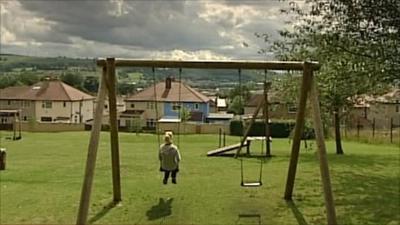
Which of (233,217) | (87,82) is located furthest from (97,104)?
(87,82)

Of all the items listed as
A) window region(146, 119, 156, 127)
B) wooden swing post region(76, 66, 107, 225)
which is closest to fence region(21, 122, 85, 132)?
window region(146, 119, 156, 127)

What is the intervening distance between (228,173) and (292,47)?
4.54 meters

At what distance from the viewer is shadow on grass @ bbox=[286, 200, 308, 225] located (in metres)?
10.5

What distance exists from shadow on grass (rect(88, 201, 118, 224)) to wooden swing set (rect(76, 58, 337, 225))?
0.23 meters

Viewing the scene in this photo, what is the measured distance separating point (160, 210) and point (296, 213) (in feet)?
8.03

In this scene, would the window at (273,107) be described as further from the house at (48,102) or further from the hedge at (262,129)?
the house at (48,102)

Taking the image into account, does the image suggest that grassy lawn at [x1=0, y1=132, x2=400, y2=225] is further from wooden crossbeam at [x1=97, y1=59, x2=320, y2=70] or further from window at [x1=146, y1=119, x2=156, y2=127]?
window at [x1=146, y1=119, x2=156, y2=127]

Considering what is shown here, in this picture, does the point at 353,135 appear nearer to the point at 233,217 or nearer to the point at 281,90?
the point at 281,90

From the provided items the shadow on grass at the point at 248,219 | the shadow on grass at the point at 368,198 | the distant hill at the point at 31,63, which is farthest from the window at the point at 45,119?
the shadow on grass at the point at 248,219

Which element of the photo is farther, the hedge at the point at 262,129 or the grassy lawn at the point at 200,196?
the hedge at the point at 262,129

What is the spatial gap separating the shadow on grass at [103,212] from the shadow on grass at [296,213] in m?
3.34

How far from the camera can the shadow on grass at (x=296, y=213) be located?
34.3ft

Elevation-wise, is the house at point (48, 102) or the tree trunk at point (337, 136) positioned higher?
the house at point (48, 102)

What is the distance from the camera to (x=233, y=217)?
34.8 ft
